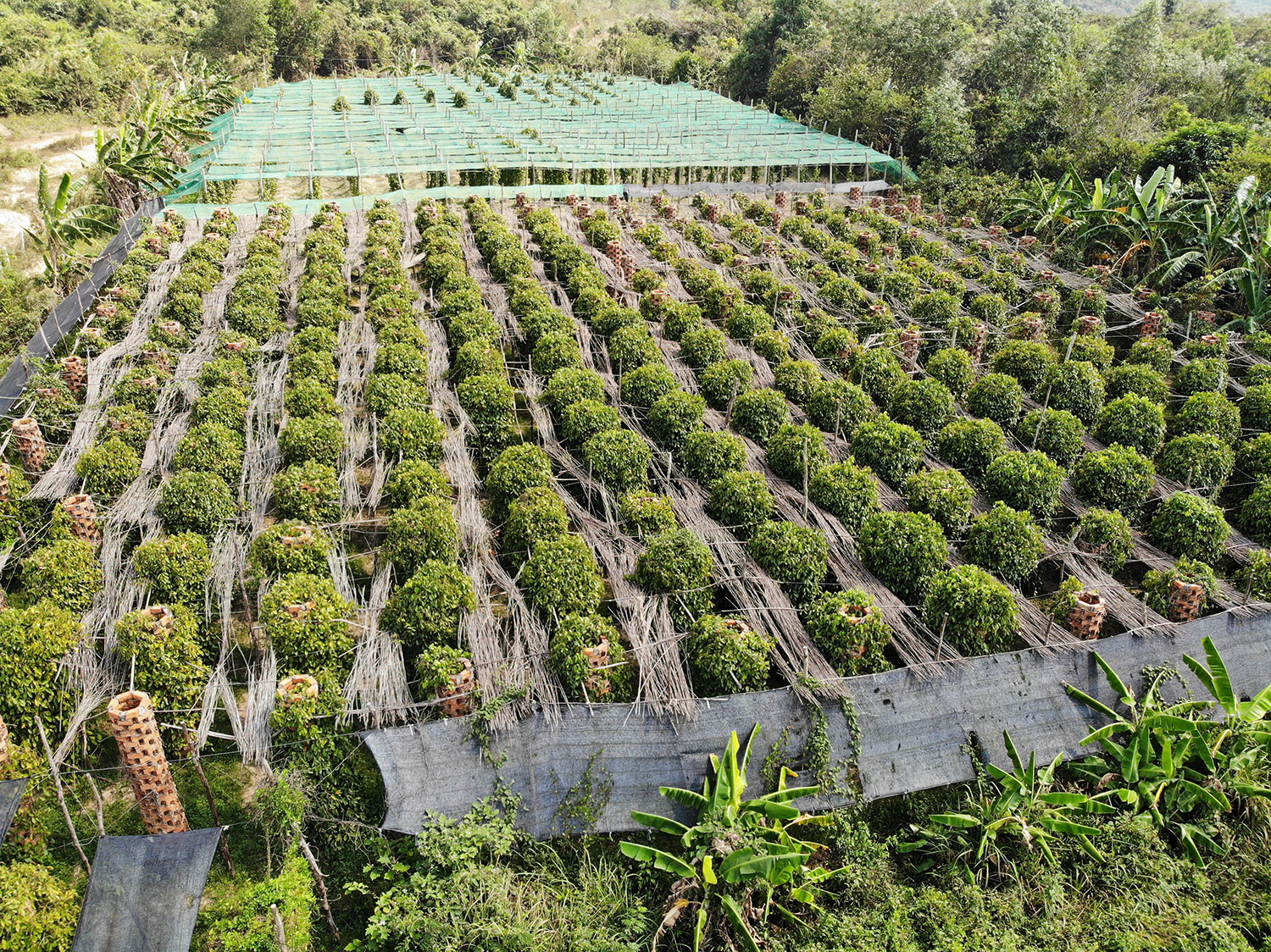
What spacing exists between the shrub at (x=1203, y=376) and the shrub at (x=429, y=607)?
1548 centimetres

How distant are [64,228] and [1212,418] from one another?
28391mm

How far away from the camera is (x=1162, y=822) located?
34.0 feet

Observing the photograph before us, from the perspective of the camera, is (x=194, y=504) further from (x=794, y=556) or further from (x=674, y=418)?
(x=794, y=556)

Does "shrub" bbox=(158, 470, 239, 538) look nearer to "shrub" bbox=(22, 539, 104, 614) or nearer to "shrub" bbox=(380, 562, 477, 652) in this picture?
"shrub" bbox=(22, 539, 104, 614)

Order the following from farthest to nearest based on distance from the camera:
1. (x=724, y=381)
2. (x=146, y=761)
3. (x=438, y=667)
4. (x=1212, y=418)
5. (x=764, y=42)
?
1. (x=764, y=42)
2. (x=724, y=381)
3. (x=1212, y=418)
4. (x=438, y=667)
5. (x=146, y=761)

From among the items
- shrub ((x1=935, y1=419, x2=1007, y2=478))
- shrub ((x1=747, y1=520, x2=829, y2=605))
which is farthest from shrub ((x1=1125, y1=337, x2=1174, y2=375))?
shrub ((x1=747, y1=520, x2=829, y2=605))

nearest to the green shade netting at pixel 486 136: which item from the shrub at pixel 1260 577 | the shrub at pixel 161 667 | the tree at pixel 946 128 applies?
the tree at pixel 946 128

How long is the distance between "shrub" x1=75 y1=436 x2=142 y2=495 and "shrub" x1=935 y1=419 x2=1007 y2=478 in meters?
14.7

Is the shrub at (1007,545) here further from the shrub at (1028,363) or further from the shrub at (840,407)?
the shrub at (1028,363)

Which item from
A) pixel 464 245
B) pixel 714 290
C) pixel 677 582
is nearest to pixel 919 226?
pixel 714 290

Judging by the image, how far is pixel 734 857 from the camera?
9234 mm

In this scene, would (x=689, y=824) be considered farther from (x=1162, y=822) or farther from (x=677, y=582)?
(x=1162, y=822)

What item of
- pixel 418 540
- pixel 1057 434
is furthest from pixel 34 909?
pixel 1057 434

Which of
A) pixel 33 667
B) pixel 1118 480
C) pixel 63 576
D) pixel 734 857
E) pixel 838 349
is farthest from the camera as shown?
pixel 838 349
